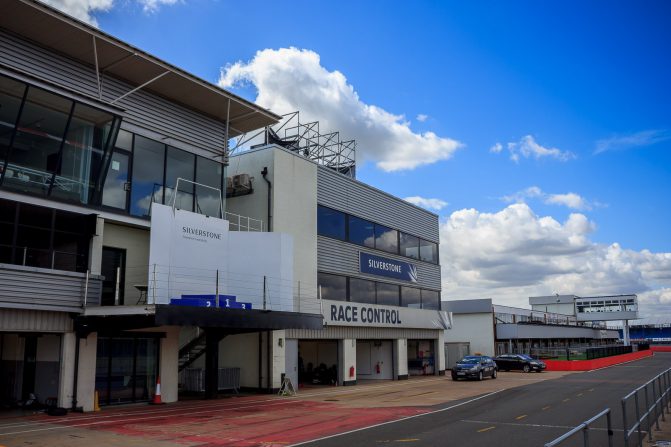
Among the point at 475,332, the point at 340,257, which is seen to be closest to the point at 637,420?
the point at 340,257

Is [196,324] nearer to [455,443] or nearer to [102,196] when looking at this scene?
[102,196]

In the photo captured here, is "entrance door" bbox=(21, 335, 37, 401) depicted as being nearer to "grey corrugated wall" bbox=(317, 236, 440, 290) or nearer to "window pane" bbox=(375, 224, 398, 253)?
"grey corrugated wall" bbox=(317, 236, 440, 290)

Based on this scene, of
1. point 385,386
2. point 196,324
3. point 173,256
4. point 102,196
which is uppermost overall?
point 102,196

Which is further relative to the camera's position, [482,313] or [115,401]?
[482,313]

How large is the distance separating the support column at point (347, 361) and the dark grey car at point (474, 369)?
688 cm

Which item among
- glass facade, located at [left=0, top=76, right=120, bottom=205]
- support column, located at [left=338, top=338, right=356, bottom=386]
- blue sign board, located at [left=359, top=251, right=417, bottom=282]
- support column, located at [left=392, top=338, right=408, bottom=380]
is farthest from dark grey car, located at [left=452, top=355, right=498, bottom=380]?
A: glass facade, located at [left=0, top=76, right=120, bottom=205]

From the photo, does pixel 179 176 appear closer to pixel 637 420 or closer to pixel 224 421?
pixel 224 421

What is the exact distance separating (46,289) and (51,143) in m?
4.71

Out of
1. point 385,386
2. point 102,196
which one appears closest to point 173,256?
point 102,196

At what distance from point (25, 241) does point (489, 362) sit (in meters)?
27.4

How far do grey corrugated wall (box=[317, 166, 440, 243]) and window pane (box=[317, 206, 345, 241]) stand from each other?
1.10 ft

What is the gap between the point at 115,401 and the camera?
2097 centimetres

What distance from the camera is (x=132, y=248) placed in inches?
875

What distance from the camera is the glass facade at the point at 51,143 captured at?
18.2 meters
